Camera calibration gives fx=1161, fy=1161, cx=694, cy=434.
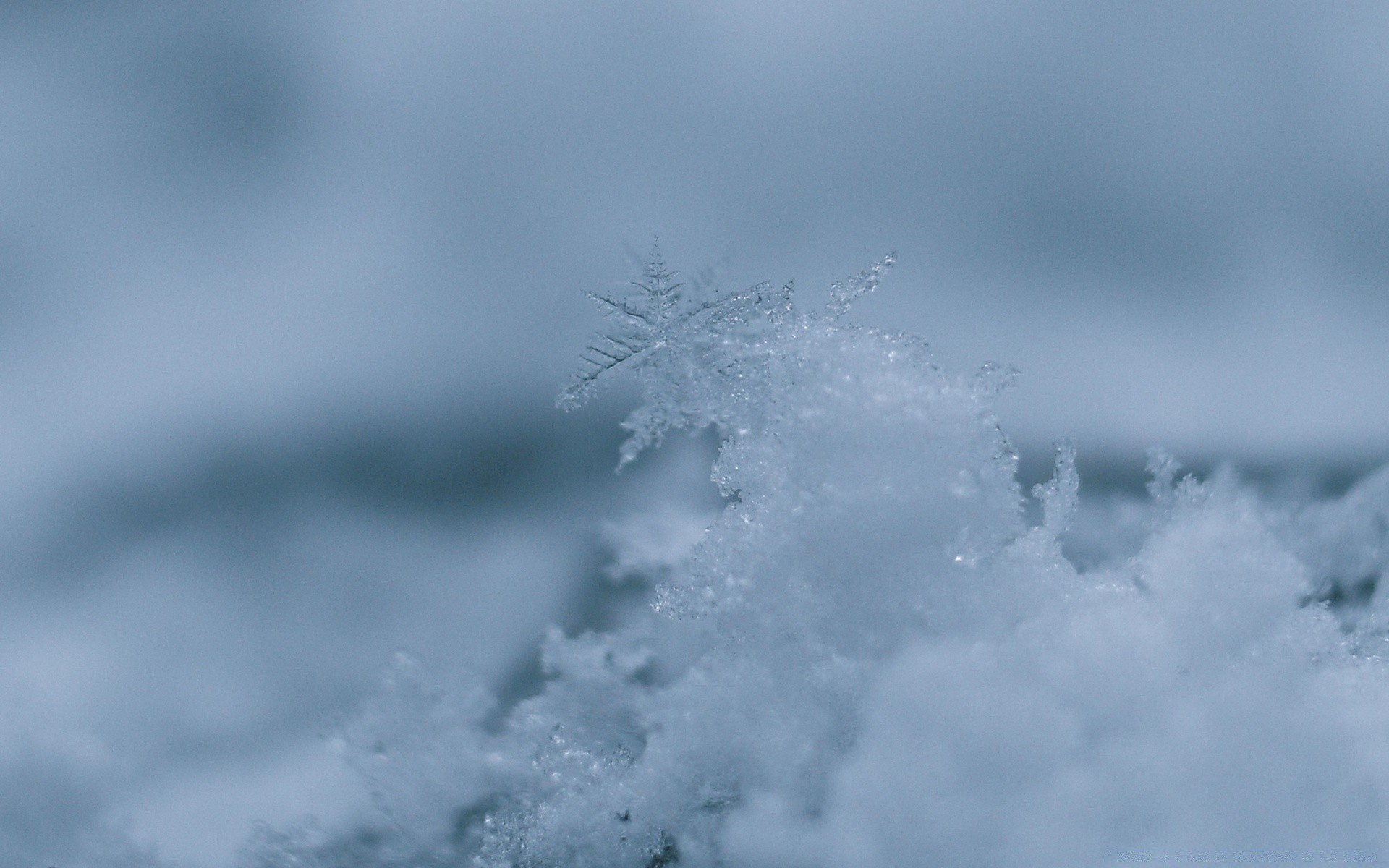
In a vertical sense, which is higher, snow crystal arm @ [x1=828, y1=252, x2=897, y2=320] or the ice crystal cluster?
snow crystal arm @ [x1=828, y1=252, x2=897, y2=320]

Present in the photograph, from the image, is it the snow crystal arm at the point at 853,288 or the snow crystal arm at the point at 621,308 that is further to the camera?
the snow crystal arm at the point at 621,308

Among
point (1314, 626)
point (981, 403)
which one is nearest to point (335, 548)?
point (981, 403)

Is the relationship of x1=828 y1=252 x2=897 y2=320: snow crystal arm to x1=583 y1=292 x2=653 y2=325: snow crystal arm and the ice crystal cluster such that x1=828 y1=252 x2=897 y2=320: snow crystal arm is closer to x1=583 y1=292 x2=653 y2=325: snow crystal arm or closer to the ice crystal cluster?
the ice crystal cluster

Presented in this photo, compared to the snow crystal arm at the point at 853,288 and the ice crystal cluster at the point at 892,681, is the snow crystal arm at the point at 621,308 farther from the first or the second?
the snow crystal arm at the point at 853,288

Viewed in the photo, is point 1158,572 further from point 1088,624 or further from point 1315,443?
point 1315,443

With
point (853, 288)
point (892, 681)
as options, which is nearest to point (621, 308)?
point (853, 288)

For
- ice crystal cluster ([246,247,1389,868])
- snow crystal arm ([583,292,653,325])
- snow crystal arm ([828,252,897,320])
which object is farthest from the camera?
snow crystal arm ([583,292,653,325])

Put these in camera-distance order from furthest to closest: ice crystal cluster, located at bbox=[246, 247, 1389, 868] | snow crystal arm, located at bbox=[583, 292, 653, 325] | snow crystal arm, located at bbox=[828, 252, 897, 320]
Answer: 1. snow crystal arm, located at bbox=[583, 292, 653, 325]
2. snow crystal arm, located at bbox=[828, 252, 897, 320]
3. ice crystal cluster, located at bbox=[246, 247, 1389, 868]

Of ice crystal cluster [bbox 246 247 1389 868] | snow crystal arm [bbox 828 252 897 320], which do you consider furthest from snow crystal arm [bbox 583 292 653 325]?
snow crystal arm [bbox 828 252 897 320]

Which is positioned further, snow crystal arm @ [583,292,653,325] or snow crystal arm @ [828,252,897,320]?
snow crystal arm @ [583,292,653,325]

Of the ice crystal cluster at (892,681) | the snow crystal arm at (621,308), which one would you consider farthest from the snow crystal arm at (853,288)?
the snow crystal arm at (621,308)
